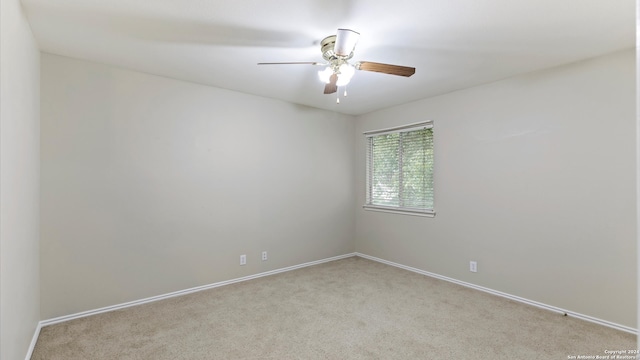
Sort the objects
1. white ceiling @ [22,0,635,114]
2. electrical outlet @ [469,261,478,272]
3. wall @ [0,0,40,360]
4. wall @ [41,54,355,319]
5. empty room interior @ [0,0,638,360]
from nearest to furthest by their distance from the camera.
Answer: wall @ [0,0,40,360]
white ceiling @ [22,0,635,114]
empty room interior @ [0,0,638,360]
wall @ [41,54,355,319]
electrical outlet @ [469,261,478,272]

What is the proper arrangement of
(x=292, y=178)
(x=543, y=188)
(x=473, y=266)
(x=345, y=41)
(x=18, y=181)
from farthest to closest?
(x=292, y=178)
(x=473, y=266)
(x=543, y=188)
(x=345, y=41)
(x=18, y=181)

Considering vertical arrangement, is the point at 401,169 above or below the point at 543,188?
above

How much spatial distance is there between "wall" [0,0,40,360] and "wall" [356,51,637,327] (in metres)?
3.84

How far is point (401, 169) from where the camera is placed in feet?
14.4

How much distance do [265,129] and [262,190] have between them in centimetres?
79

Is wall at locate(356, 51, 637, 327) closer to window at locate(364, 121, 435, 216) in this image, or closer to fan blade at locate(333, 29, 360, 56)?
window at locate(364, 121, 435, 216)

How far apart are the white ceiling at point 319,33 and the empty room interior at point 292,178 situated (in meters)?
0.02

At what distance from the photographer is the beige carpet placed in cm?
220

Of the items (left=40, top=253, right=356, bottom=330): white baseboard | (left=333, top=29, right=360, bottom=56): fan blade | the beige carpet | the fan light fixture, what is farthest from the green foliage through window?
(left=333, top=29, right=360, bottom=56): fan blade

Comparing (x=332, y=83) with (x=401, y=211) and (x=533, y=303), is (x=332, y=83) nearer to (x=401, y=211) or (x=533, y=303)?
(x=401, y=211)

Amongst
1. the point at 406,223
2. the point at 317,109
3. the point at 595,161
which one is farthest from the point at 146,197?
the point at 595,161

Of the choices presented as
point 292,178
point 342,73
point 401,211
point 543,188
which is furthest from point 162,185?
point 543,188

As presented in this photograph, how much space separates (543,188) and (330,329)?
2.43 meters

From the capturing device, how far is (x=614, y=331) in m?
2.50
